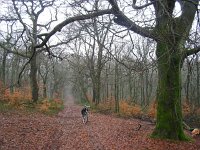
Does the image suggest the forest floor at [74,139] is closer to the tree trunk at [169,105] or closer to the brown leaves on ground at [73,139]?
the brown leaves on ground at [73,139]

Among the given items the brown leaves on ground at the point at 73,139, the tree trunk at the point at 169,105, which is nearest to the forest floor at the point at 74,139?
the brown leaves on ground at the point at 73,139

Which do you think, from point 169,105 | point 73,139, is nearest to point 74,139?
point 73,139

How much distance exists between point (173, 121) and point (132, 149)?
3489mm

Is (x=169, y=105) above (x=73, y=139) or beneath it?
above

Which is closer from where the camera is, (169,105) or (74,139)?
(74,139)

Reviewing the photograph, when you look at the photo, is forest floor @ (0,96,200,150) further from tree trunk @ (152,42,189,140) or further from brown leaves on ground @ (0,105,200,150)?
tree trunk @ (152,42,189,140)

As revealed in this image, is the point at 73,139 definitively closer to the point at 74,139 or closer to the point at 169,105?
the point at 74,139

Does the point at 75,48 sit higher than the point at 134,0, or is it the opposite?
the point at 75,48

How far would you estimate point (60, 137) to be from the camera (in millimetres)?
15414

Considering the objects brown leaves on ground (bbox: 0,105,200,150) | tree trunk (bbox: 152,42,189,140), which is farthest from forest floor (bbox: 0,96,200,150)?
tree trunk (bbox: 152,42,189,140)

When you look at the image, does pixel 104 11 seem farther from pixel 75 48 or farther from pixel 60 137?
pixel 75 48

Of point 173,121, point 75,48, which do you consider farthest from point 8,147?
point 75,48

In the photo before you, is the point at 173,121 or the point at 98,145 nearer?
the point at 98,145

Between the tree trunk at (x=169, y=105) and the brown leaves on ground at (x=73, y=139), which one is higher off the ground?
the tree trunk at (x=169, y=105)
